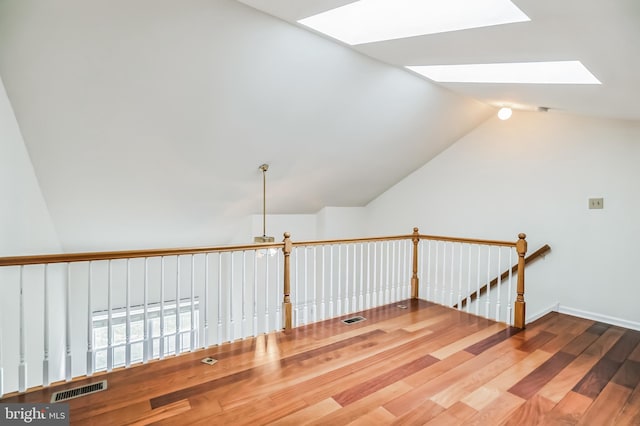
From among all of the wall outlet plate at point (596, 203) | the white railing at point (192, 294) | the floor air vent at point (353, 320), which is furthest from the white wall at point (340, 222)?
the wall outlet plate at point (596, 203)

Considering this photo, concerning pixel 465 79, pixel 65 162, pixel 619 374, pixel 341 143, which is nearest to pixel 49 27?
pixel 65 162

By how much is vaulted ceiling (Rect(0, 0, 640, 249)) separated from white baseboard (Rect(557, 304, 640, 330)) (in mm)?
2285

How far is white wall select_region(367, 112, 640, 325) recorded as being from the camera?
3.99m

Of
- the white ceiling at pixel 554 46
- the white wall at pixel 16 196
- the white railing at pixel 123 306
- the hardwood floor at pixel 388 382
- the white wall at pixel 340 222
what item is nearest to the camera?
the white ceiling at pixel 554 46

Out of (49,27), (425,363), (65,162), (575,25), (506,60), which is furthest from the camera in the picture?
(65,162)

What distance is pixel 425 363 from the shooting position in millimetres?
2955

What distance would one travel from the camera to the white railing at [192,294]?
278 cm

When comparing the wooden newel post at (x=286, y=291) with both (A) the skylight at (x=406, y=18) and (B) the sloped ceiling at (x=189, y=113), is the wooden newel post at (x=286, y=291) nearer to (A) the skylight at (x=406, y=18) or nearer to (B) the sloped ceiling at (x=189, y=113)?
(B) the sloped ceiling at (x=189, y=113)

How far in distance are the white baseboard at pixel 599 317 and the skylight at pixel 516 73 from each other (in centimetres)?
288

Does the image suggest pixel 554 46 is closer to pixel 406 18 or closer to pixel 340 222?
pixel 406 18

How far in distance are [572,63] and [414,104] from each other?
1748mm

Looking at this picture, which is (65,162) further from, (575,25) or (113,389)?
(575,25)

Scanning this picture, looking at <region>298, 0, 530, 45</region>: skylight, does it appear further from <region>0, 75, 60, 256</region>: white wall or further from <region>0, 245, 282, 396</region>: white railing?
<region>0, 75, 60, 256</region>: white wall

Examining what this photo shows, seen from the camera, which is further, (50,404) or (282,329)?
(282,329)
